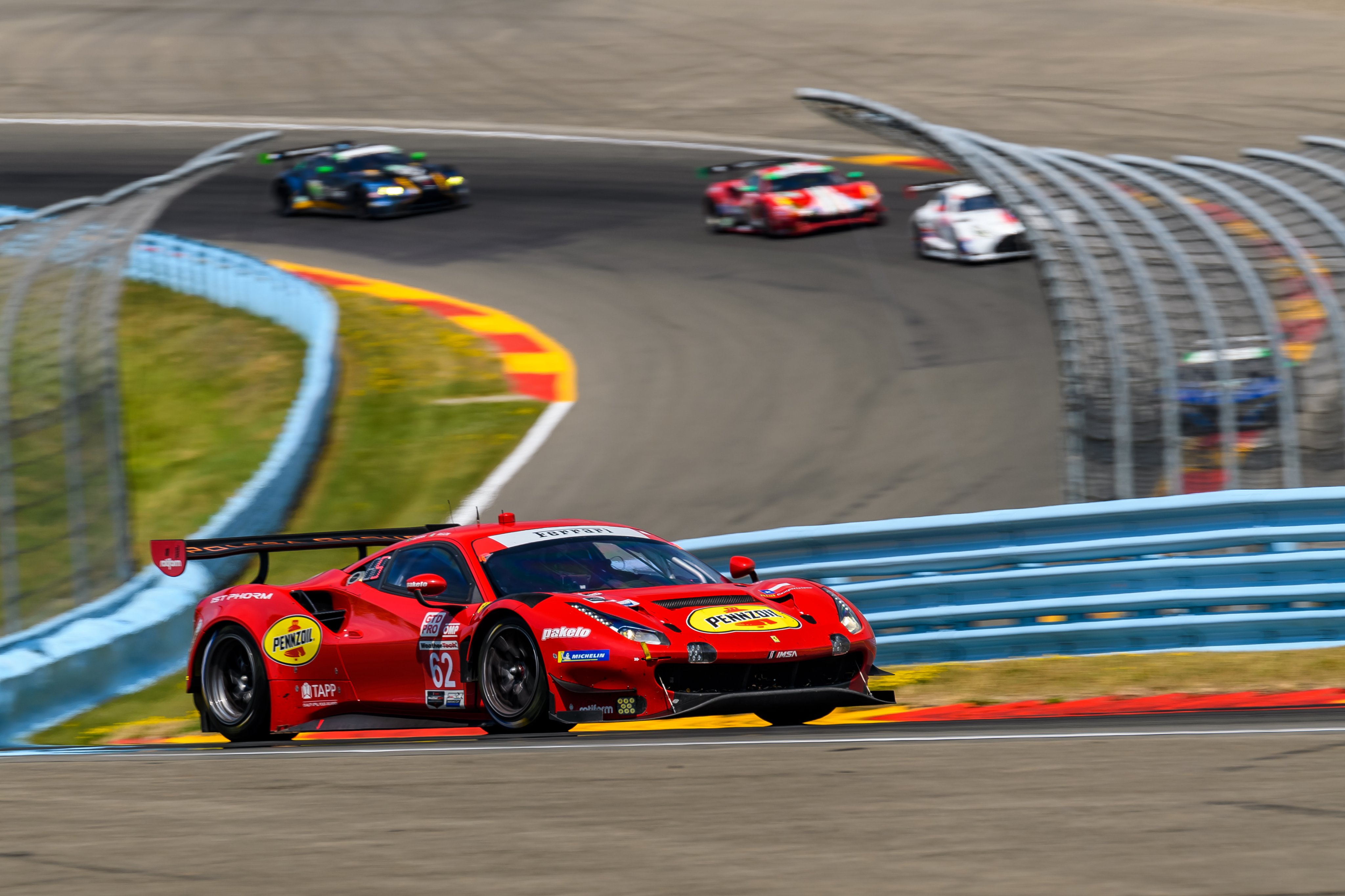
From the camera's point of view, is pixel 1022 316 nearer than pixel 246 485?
No

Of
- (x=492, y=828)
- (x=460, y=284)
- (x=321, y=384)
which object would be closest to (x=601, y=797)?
(x=492, y=828)

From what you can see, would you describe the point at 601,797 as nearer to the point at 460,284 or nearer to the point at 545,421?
the point at 545,421

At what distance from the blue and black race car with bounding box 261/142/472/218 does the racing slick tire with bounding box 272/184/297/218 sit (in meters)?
0.01

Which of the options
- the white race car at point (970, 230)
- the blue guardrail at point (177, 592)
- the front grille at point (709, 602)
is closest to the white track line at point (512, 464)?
the blue guardrail at point (177, 592)

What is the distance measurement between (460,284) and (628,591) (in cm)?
1876

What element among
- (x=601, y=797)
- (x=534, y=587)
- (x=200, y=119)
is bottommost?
(x=200, y=119)

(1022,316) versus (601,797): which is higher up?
(601,797)

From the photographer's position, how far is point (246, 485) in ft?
56.6

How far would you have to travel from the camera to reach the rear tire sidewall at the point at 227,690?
9930 mm

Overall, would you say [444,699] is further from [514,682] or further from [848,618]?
[848,618]

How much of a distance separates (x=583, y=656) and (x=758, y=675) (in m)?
0.84

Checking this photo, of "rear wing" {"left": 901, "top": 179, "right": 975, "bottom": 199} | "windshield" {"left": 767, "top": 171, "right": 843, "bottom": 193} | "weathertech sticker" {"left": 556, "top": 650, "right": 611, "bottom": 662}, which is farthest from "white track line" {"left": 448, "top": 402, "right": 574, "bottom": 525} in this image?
"windshield" {"left": 767, "top": 171, "right": 843, "bottom": 193}

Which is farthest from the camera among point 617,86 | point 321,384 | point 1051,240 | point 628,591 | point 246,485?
point 617,86

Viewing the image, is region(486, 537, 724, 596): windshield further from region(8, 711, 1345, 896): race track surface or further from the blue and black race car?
the blue and black race car
